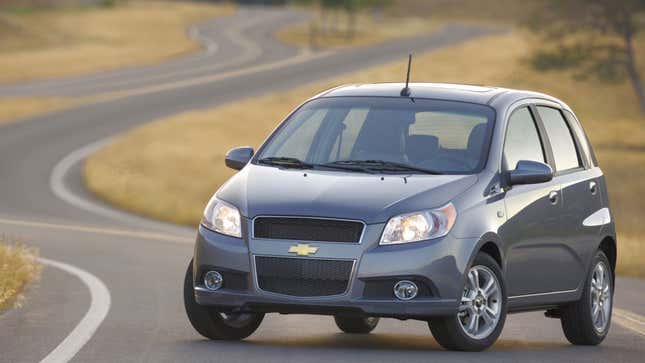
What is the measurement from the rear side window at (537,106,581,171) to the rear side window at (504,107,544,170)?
217 mm

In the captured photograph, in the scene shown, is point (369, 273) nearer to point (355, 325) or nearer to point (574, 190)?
point (355, 325)

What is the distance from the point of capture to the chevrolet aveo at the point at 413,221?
9664 mm

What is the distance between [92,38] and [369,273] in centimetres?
7245

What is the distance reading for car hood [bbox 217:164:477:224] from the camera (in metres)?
9.70

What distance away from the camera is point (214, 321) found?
1041cm

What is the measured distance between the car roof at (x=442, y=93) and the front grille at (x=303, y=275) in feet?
6.36

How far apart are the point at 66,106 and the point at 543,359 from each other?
131ft

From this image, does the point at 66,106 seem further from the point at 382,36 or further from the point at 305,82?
the point at 382,36

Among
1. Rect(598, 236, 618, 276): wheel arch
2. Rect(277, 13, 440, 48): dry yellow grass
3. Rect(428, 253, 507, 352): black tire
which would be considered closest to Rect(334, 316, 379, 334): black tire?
Rect(428, 253, 507, 352): black tire

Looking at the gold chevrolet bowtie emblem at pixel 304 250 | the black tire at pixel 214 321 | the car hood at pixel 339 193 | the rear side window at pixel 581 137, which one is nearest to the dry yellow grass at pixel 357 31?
the rear side window at pixel 581 137

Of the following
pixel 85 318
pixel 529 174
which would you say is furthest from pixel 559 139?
pixel 85 318

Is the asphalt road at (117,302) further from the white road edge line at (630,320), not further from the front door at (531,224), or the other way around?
the front door at (531,224)

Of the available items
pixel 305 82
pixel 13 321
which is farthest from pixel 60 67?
pixel 13 321

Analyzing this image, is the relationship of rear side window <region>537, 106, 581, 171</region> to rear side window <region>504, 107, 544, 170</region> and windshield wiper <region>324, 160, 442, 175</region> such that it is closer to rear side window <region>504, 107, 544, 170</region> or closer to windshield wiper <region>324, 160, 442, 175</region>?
rear side window <region>504, 107, 544, 170</region>
